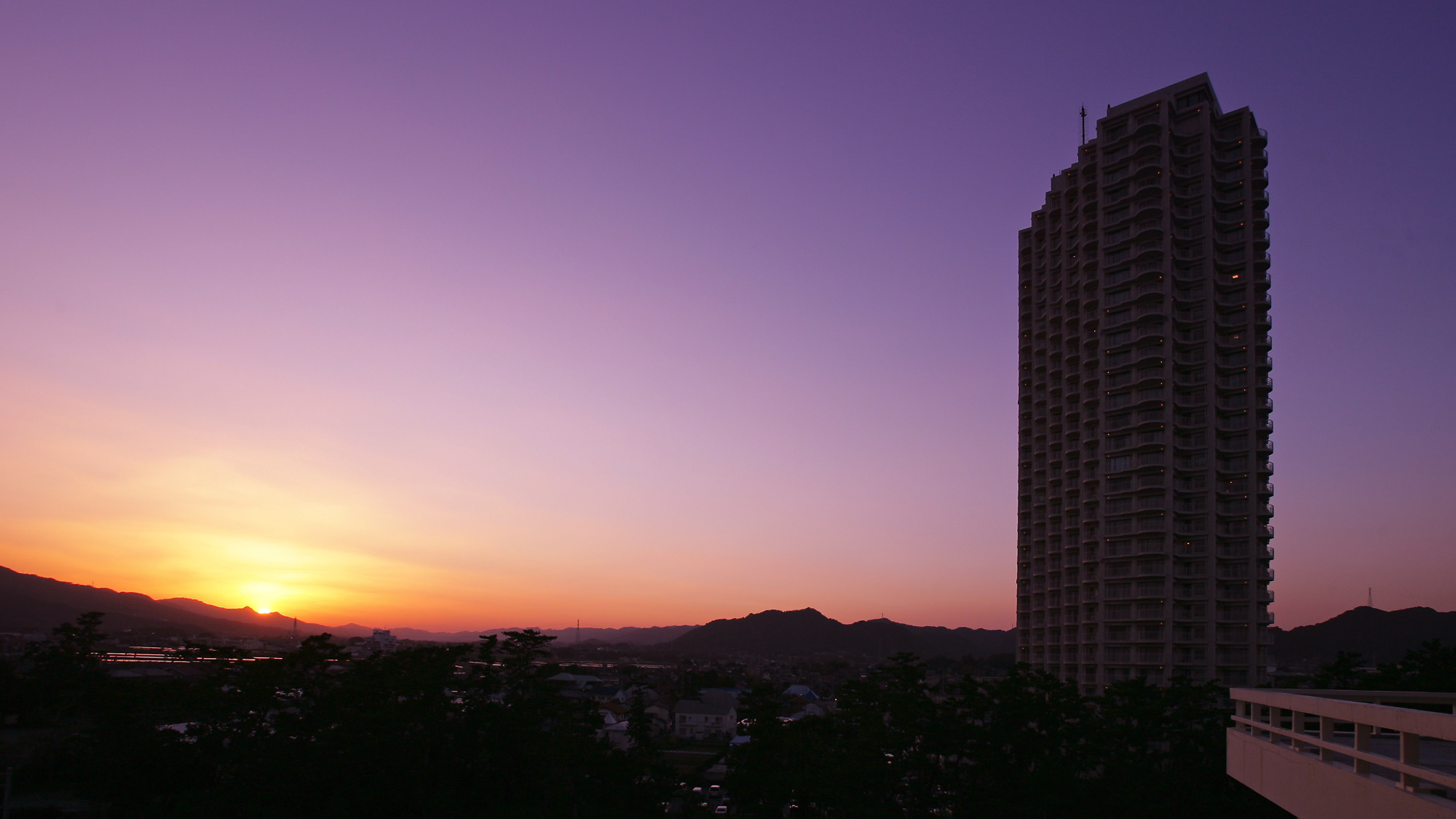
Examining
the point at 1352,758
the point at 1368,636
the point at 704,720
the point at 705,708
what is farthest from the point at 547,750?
the point at 1368,636

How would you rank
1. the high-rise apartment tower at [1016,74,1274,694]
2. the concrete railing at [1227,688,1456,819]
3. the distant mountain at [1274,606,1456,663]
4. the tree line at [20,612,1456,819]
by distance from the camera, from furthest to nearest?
the distant mountain at [1274,606,1456,663] < the high-rise apartment tower at [1016,74,1274,694] < the tree line at [20,612,1456,819] < the concrete railing at [1227,688,1456,819]

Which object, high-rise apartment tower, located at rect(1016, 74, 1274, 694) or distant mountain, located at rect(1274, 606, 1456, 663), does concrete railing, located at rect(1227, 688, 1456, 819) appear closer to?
high-rise apartment tower, located at rect(1016, 74, 1274, 694)

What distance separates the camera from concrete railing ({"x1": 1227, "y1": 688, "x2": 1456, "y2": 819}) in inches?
277


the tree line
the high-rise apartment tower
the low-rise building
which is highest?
the high-rise apartment tower

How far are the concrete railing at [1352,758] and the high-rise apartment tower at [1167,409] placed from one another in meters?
46.5

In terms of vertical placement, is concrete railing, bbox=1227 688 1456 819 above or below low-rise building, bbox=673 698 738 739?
above

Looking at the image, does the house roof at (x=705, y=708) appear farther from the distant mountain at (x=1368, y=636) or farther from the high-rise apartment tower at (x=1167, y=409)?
the distant mountain at (x=1368, y=636)

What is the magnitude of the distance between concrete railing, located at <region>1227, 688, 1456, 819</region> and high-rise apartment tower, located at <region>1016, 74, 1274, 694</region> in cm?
4654

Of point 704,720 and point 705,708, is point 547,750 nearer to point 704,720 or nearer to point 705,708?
point 704,720

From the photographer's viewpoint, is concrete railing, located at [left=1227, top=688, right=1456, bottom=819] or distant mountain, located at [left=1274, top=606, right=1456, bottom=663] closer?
concrete railing, located at [left=1227, top=688, right=1456, bottom=819]

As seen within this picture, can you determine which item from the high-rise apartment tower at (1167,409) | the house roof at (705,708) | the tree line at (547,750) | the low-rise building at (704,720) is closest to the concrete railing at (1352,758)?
the tree line at (547,750)

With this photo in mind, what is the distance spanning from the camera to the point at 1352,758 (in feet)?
32.4

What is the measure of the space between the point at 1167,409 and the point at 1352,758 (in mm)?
52626

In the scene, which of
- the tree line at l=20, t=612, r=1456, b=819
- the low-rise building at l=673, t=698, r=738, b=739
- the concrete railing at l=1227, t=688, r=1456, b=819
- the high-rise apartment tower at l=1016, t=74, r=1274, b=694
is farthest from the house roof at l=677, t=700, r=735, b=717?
the concrete railing at l=1227, t=688, r=1456, b=819
